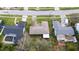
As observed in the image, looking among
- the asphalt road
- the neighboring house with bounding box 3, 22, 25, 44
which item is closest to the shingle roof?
the neighboring house with bounding box 3, 22, 25, 44

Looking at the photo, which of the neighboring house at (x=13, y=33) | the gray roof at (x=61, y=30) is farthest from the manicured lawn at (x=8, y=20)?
the gray roof at (x=61, y=30)

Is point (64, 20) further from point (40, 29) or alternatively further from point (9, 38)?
point (9, 38)

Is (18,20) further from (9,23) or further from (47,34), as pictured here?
(47,34)

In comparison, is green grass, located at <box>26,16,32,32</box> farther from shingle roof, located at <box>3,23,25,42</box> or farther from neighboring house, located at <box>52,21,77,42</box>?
neighboring house, located at <box>52,21,77,42</box>

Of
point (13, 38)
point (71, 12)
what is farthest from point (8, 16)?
point (71, 12)

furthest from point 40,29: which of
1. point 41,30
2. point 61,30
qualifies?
point 61,30

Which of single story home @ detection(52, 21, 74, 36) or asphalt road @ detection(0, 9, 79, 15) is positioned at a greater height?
asphalt road @ detection(0, 9, 79, 15)

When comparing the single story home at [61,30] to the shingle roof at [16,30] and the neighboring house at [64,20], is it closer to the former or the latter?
the neighboring house at [64,20]
